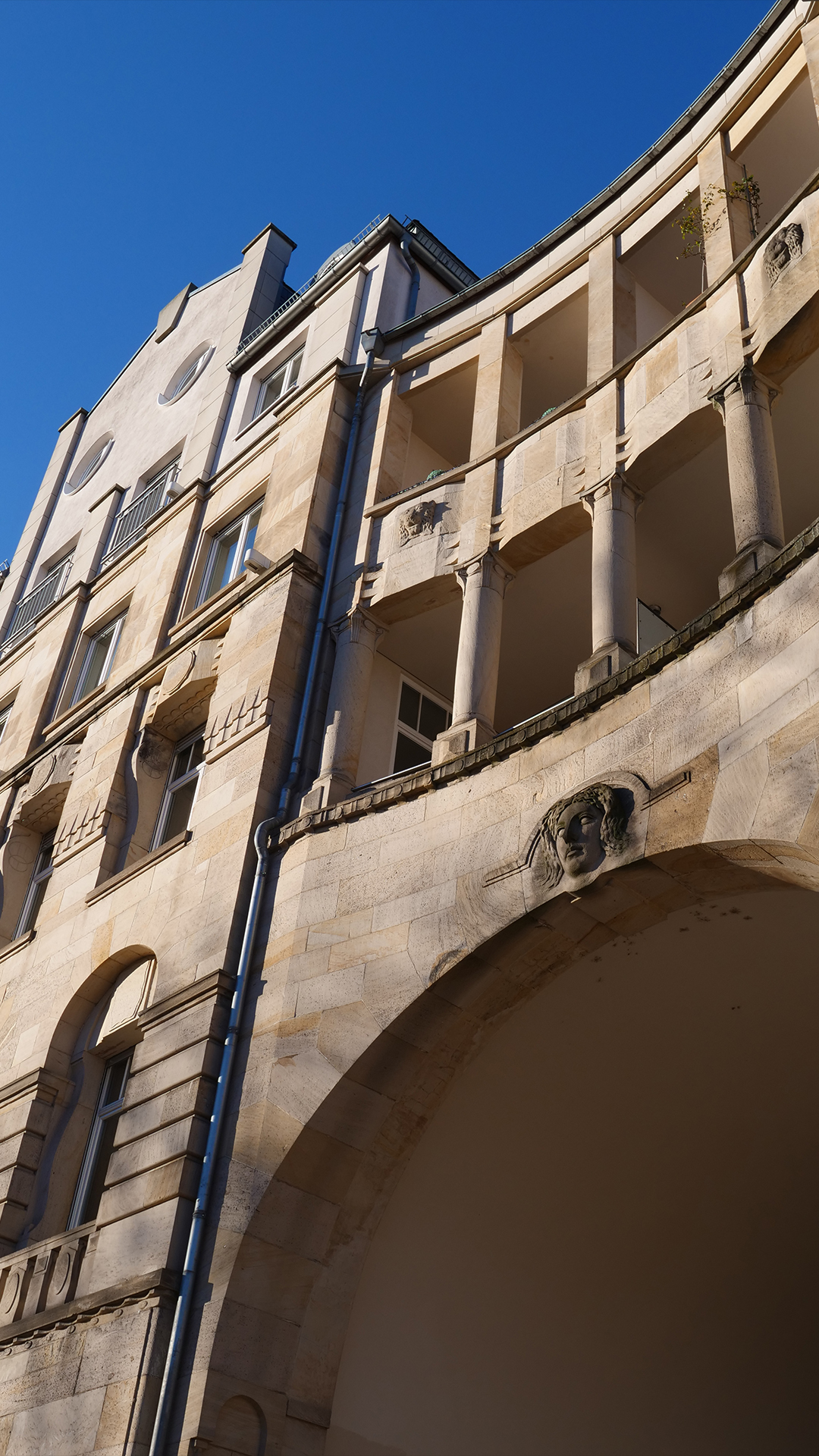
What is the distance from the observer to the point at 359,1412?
10.4 meters

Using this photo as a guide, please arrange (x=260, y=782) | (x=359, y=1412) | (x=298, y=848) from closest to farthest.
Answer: (x=359, y=1412)
(x=298, y=848)
(x=260, y=782)

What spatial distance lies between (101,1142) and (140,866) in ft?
9.19

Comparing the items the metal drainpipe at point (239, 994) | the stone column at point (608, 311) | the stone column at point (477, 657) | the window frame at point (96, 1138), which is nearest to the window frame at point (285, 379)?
the metal drainpipe at point (239, 994)

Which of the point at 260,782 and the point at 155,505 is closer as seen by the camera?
the point at 260,782

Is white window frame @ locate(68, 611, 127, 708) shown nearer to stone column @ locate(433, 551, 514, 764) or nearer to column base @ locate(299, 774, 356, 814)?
column base @ locate(299, 774, 356, 814)

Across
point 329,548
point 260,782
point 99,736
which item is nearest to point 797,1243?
point 260,782

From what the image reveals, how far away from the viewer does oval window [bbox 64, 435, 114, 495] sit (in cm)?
2609

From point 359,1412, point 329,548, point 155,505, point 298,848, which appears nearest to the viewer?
point 359,1412

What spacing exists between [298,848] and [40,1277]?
436cm

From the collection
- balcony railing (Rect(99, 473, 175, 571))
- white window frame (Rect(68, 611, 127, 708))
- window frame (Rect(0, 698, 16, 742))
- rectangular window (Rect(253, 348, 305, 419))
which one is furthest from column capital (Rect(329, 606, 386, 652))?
window frame (Rect(0, 698, 16, 742))

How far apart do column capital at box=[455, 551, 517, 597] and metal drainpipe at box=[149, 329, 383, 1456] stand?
185 cm

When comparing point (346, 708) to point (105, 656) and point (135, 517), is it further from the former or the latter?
point (135, 517)

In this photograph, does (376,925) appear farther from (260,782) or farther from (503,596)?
(503,596)

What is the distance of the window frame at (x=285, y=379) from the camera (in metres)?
20.2
